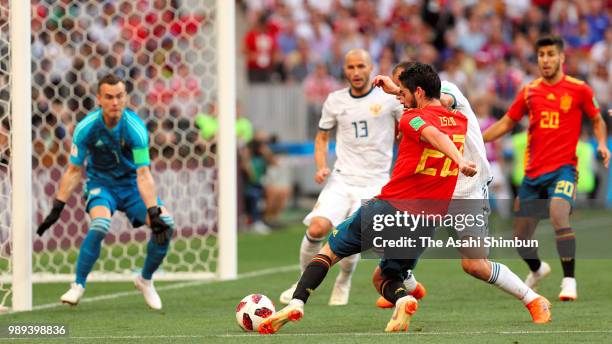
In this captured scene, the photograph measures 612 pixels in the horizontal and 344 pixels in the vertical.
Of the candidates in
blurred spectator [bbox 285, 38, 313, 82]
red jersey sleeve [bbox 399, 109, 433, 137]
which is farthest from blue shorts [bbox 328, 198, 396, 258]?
blurred spectator [bbox 285, 38, 313, 82]

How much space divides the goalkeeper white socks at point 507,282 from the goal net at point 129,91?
16.9ft

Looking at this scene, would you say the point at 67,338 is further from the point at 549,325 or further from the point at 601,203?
the point at 601,203

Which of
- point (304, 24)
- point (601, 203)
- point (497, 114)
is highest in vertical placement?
point (304, 24)

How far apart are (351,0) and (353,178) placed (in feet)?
55.2

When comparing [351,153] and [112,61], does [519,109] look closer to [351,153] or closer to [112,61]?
[351,153]

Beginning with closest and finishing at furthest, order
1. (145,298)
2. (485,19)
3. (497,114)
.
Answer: (145,298)
(497,114)
(485,19)

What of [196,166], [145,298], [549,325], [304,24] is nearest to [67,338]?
[145,298]

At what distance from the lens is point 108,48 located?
46.4ft

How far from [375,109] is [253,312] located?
2777mm

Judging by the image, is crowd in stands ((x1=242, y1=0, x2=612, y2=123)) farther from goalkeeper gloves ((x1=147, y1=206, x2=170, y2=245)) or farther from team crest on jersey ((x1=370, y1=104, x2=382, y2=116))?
goalkeeper gloves ((x1=147, y1=206, x2=170, y2=245))

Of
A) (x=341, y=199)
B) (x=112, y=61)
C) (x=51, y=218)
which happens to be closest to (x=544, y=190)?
(x=341, y=199)

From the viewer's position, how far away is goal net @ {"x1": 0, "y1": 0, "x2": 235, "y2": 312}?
13742mm

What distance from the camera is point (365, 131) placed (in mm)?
10773

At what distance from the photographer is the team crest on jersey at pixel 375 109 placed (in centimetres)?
1071
